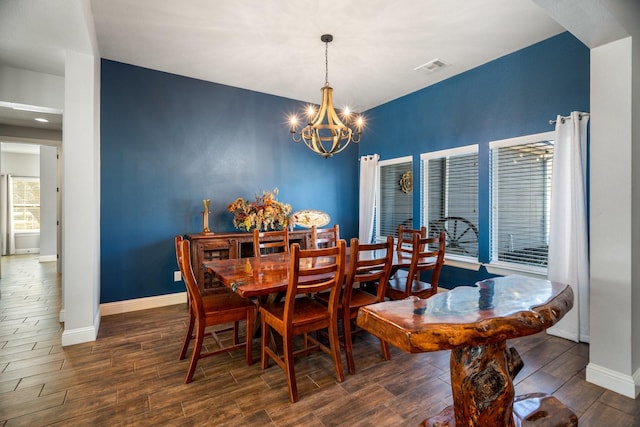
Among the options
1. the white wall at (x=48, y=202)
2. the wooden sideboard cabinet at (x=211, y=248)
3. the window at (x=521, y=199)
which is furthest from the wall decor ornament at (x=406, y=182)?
the white wall at (x=48, y=202)

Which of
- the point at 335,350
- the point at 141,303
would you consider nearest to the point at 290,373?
the point at 335,350

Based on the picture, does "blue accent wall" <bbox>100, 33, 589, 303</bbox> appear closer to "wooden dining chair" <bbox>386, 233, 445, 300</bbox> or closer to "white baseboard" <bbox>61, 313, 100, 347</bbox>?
"white baseboard" <bbox>61, 313, 100, 347</bbox>

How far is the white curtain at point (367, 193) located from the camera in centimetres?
513

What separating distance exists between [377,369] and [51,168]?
7.82 m

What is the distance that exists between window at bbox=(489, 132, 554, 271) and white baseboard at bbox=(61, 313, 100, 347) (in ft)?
14.0

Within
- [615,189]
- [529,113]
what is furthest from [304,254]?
[529,113]

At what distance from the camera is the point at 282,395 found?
202 centimetres

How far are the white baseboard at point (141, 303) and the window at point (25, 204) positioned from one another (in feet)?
22.1

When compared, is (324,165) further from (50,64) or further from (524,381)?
(524,381)

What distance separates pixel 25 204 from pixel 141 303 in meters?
7.08

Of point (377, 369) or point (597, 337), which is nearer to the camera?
point (597, 337)

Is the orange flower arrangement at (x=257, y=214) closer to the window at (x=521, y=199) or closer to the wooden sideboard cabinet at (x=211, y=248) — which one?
the wooden sideboard cabinet at (x=211, y=248)

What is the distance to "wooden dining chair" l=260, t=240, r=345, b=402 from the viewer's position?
1961 millimetres

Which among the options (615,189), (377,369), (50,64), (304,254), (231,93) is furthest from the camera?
(231,93)
